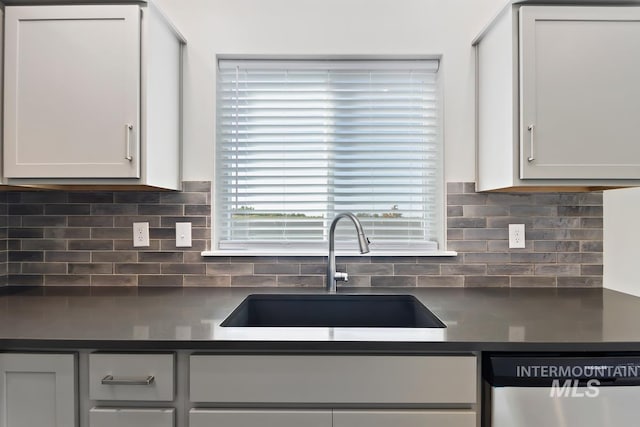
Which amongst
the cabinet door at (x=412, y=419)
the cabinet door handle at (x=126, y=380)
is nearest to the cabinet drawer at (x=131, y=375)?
the cabinet door handle at (x=126, y=380)

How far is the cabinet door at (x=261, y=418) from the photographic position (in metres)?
1.14

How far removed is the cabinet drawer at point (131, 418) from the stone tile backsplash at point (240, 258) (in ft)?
2.72

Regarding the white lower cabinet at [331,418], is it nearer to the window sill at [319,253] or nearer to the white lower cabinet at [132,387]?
the white lower cabinet at [132,387]

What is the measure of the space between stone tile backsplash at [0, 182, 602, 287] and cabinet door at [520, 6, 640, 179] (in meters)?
0.41

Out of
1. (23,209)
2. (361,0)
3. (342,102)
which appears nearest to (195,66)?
(342,102)

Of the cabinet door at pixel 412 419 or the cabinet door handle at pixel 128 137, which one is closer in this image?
the cabinet door at pixel 412 419

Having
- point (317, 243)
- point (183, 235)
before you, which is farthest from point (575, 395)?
point (183, 235)

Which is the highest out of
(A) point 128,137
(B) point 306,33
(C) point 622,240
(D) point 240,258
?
(B) point 306,33

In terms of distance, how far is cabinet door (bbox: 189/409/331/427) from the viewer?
3.76 ft

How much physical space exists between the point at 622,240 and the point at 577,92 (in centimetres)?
75

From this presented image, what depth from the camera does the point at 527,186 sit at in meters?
1.58

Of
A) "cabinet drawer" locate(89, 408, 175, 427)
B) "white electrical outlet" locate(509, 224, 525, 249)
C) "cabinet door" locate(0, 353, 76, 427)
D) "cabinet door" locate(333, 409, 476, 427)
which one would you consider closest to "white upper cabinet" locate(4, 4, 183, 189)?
"cabinet door" locate(0, 353, 76, 427)

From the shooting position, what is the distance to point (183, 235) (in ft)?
6.36

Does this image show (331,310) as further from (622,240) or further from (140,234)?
(622,240)
